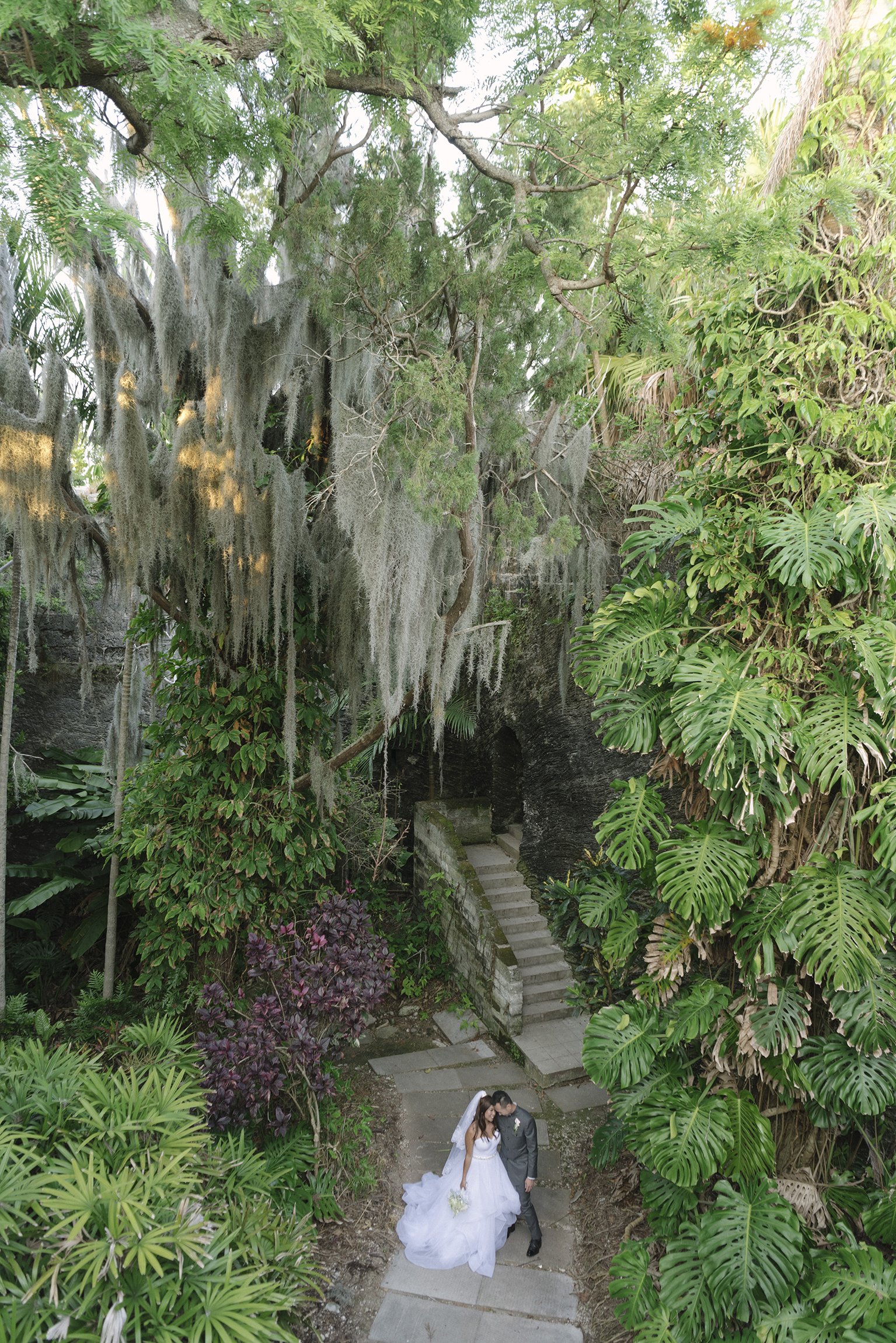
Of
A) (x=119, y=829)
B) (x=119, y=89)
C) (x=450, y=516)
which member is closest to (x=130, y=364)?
(x=119, y=89)

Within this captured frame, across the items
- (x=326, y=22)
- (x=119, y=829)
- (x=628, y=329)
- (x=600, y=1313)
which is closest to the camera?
(x=326, y=22)

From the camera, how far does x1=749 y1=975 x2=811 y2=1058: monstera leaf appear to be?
2.89 meters

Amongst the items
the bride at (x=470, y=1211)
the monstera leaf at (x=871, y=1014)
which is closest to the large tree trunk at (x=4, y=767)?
the bride at (x=470, y=1211)

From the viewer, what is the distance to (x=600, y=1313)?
11.6 ft

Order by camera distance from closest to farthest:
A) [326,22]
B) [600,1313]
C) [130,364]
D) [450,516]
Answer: [326,22] < [600,1313] < [450,516] < [130,364]

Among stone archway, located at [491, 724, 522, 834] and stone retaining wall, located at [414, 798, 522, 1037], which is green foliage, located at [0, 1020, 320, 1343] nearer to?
stone retaining wall, located at [414, 798, 522, 1037]

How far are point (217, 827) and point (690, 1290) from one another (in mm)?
3686

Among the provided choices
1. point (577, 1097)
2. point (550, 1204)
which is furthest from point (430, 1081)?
point (550, 1204)

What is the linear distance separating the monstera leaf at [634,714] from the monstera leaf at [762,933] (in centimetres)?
71

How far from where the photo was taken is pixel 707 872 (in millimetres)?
2936

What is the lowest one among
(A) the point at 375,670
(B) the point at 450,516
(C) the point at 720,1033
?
(C) the point at 720,1033

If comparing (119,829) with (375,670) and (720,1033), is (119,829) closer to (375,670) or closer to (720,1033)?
(375,670)

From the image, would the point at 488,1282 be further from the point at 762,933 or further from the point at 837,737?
the point at 837,737

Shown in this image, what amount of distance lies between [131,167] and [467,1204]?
4995mm
